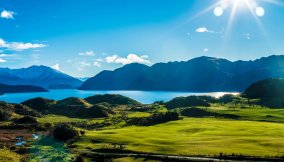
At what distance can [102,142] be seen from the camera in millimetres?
101250

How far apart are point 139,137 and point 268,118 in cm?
7916

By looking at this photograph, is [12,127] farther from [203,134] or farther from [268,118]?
[268,118]

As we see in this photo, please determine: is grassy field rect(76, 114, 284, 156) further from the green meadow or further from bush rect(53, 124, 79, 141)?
bush rect(53, 124, 79, 141)

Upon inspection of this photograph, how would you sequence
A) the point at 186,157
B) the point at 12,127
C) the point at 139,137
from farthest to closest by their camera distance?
the point at 12,127
the point at 139,137
the point at 186,157

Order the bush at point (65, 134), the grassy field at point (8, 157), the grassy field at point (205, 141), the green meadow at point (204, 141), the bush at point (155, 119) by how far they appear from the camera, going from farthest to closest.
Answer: the bush at point (155, 119), the bush at point (65, 134), the grassy field at point (205, 141), the green meadow at point (204, 141), the grassy field at point (8, 157)

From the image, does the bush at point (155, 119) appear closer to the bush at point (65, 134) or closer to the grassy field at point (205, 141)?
the grassy field at point (205, 141)

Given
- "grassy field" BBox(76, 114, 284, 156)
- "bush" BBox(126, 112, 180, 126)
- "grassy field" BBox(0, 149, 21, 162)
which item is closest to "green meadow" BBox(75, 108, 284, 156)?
"grassy field" BBox(76, 114, 284, 156)

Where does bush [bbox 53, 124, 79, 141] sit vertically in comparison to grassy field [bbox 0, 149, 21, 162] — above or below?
above

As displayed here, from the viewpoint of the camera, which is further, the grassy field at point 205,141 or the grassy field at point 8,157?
the grassy field at point 205,141

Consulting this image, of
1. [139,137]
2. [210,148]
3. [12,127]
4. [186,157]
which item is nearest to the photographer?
[186,157]

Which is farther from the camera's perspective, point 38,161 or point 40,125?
point 40,125

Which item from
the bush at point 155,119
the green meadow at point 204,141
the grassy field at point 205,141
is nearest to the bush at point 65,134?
the green meadow at point 204,141

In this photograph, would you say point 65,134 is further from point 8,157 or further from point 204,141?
point 204,141

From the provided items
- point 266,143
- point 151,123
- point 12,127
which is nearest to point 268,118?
point 151,123
